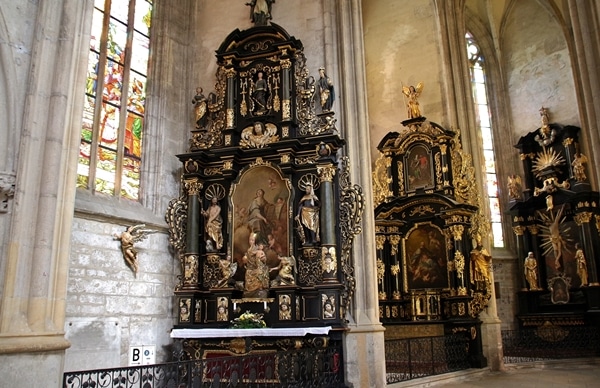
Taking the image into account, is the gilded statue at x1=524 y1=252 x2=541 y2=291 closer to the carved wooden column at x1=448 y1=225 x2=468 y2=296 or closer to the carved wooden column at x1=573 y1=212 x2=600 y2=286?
the carved wooden column at x1=573 y1=212 x2=600 y2=286

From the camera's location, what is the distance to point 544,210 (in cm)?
1883

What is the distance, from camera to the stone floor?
10.4 meters

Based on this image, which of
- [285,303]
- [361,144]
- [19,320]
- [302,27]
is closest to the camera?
[19,320]

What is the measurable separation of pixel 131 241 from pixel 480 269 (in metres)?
9.12

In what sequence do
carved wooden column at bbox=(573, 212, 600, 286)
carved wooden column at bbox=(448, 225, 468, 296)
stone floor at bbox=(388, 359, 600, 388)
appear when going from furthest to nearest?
carved wooden column at bbox=(573, 212, 600, 286) < carved wooden column at bbox=(448, 225, 468, 296) < stone floor at bbox=(388, 359, 600, 388)

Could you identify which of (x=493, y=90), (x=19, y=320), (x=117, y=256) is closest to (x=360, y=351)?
(x=117, y=256)

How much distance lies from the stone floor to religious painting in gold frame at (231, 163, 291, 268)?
3.27 metres

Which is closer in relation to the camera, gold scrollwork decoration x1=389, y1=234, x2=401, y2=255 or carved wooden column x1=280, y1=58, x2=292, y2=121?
carved wooden column x1=280, y1=58, x2=292, y2=121

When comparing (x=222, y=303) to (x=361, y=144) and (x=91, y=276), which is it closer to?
(x=91, y=276)

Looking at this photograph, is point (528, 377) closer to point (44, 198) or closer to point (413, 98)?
point (413, 98)

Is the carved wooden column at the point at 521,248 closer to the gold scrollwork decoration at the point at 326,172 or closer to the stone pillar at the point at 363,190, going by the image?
the stone pillar at the point at 363,190

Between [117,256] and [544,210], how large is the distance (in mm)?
15062

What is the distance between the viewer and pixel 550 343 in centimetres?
1703

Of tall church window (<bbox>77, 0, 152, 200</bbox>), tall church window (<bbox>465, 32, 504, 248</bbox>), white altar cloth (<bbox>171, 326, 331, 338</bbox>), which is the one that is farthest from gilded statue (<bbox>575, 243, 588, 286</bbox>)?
tall church window (<bbox>77, 0, 152, 200</bbox>)
